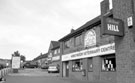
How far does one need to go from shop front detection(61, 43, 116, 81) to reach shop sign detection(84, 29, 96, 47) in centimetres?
67

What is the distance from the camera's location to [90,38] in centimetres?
1936

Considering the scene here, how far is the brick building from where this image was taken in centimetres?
830

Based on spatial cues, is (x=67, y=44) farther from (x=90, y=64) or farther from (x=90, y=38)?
(x=90, y=64)

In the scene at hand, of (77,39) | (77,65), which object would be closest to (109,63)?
(77,65)

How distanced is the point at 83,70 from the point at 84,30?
469 centimetres

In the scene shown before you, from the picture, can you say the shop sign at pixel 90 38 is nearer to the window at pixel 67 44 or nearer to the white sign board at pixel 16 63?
the window at pixel 67 44

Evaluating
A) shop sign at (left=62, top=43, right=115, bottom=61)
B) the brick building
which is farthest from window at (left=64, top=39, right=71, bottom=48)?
shop sign at (left=62, top=43, right=115, bottom=61)

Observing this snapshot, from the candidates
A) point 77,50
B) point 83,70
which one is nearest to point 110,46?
point 83,70

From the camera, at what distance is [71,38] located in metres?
24.1

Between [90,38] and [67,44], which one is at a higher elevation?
[90,38]

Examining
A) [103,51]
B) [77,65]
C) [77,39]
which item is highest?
[77,39]

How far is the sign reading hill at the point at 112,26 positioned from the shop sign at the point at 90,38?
32.9 feet

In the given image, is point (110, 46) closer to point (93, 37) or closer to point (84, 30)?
point (93, 37)

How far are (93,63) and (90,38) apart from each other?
2.90 metres
